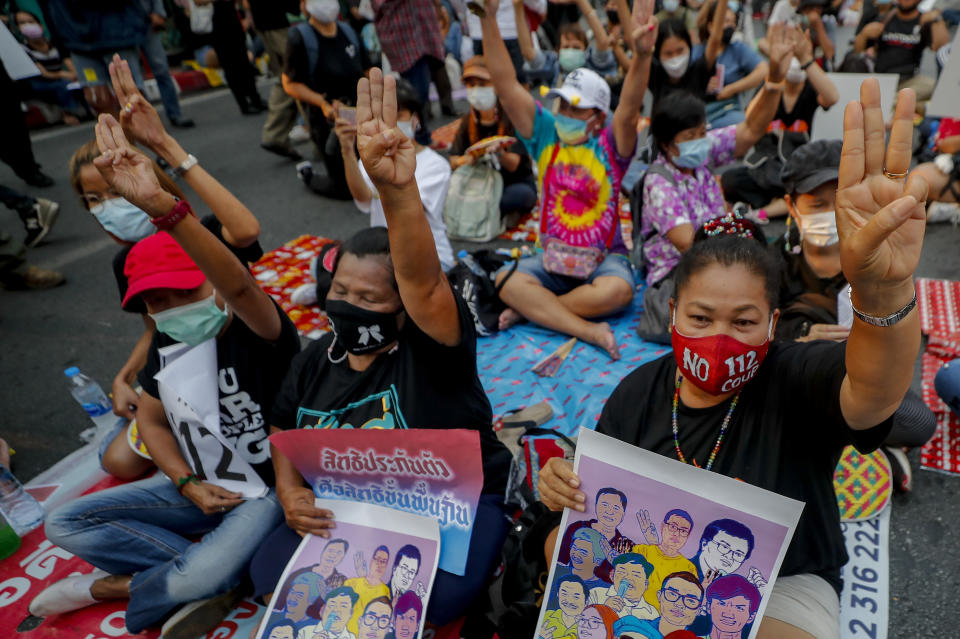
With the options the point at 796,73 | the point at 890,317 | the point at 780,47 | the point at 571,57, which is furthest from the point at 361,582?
the point at 571,57

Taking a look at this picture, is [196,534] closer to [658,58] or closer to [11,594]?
[11,594]

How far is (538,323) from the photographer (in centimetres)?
341

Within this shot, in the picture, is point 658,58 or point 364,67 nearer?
point 658,58

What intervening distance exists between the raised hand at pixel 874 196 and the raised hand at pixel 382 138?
813 millimetres

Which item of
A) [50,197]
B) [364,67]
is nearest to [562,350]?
[364,67]

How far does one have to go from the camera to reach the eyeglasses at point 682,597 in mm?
1267

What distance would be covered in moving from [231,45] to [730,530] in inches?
340

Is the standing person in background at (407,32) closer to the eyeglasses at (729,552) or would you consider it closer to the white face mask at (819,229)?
the white face mask at (819,229)

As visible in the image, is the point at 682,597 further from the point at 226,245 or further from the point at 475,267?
the point at 475,267

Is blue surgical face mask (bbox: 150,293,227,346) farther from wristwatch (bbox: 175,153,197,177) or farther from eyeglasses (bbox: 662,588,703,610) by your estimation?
eyeglasses (bbox: 662,588,703,610)

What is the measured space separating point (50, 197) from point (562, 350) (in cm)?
599

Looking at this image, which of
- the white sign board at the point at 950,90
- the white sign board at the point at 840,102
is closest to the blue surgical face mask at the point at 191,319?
the white sign board at the point at 950,90

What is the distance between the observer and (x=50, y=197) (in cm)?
627

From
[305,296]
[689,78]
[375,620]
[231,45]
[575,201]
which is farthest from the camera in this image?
[231,45]
